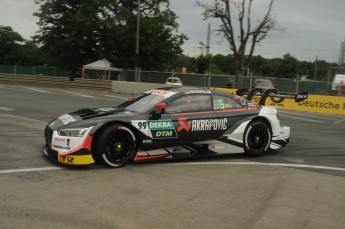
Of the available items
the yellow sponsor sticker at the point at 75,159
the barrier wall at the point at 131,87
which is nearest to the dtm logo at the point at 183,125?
the yellow sponsor sticker at the point at 75,159

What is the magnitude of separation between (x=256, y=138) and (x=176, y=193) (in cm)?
327

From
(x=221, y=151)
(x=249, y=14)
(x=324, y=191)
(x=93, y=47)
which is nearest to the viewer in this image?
(x=324, y=191)

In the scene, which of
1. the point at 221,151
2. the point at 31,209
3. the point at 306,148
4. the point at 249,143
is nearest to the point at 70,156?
the point at 31,209

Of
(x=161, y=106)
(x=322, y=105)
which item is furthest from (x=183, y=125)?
(x=322, y=105)

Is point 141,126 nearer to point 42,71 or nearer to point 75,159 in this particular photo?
point 75,159

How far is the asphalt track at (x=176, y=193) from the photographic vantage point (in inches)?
175

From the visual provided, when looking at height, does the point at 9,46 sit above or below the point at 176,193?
above

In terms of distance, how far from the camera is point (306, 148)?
9367 millimetres

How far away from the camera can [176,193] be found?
17.9 ft

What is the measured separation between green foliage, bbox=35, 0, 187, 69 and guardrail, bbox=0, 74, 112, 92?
6.62 m

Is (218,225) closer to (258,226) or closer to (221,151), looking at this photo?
(258,226)

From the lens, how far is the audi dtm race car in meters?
6.51

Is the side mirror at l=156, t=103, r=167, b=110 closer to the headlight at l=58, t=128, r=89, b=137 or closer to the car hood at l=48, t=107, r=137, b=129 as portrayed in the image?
the car hood at l=48, t=107, r=137, b=129

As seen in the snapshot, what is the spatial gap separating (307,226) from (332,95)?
744 inches
